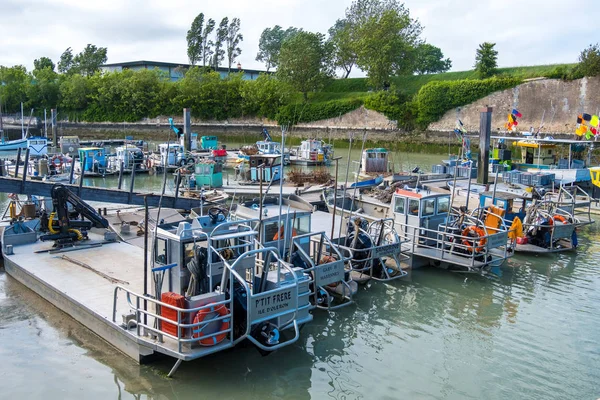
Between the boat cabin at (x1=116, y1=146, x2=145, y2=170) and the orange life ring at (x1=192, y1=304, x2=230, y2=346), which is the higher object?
the boat cabin at (x1=116, y1=146, x2=145, y2=170)

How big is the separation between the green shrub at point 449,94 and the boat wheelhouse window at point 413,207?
47663 millimetres

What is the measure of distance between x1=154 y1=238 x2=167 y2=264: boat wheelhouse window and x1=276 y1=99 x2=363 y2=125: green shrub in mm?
62478

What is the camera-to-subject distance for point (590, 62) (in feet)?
172

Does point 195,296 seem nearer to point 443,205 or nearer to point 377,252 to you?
point 377,252

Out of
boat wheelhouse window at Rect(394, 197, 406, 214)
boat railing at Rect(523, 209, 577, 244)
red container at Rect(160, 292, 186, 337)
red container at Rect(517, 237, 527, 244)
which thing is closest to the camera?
red container at Rect(160, 292, 186, 337)

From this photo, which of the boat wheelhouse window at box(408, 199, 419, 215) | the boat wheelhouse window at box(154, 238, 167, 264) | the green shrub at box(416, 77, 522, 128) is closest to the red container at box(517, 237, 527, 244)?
the boat wheelhouse window at box(408, 199, 419, 215)

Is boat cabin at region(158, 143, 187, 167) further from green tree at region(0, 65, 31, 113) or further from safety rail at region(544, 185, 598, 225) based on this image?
green tree at region(0, 65, 31, 113)

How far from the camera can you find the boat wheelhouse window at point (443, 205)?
55.8 feet

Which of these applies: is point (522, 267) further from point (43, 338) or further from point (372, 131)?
point (372, 131)

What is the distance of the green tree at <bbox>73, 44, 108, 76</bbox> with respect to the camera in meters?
107

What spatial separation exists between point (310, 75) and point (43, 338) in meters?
68.3

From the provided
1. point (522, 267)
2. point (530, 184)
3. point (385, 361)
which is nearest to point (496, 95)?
point (530, 184)

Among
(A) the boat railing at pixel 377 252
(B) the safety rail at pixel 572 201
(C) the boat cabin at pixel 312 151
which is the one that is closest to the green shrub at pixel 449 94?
(C) the boat cabin at pixel 312 151

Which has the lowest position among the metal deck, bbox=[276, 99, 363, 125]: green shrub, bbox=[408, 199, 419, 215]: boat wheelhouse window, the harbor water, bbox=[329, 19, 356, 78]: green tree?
the harbor water
